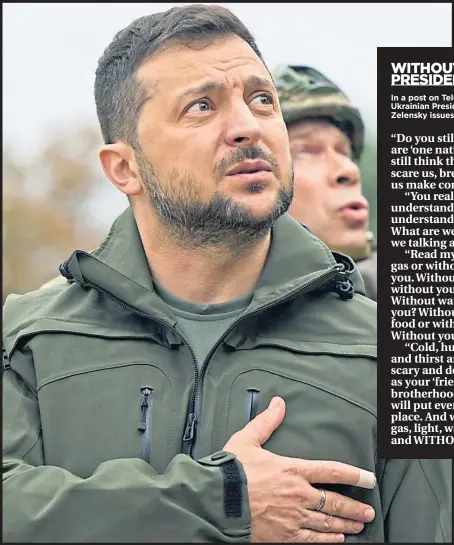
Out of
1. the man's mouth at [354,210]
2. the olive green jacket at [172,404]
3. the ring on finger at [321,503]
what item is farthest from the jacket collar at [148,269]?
the man's mouth at [354,210]

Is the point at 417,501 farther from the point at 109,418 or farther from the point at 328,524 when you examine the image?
the point at 109,418

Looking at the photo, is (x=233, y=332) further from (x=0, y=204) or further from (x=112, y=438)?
(x=0, y=204)

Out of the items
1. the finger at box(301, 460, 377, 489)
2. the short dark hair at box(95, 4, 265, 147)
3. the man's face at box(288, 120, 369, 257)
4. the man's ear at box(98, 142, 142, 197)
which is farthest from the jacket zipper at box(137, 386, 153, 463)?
the man's face at box(288, 120, 369, 257)

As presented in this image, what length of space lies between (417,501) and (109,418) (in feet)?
2.46

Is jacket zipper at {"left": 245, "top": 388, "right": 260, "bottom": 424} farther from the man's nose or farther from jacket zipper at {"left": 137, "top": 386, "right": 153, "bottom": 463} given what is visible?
the man's nose

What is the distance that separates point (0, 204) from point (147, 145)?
1.30 feet

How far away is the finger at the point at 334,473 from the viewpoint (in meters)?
2.32

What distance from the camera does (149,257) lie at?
2635 mm

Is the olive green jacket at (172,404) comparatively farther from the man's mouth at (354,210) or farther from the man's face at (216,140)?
the man's mouth at (354,210)

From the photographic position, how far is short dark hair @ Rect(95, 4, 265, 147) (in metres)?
2.48

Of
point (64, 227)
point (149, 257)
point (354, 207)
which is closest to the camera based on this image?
point (149, 257)

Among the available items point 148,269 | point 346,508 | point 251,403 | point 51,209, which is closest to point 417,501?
point 346,508

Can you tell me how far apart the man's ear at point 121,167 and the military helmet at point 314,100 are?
1.07 metres

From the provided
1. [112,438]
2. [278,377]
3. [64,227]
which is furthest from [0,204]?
[64,227]
